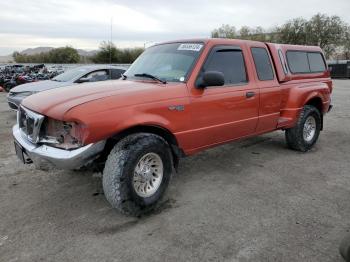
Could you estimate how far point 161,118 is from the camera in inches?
156

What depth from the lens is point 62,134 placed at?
11.8 ft

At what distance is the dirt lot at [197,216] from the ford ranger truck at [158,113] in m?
0.40

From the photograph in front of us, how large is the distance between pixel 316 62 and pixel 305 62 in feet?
1.63

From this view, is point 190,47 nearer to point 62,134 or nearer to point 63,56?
point 62,134

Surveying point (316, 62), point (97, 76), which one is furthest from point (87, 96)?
point (97, 76)

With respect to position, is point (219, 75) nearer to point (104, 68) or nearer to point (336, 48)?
point (104, 68)

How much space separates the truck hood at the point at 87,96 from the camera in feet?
11.6

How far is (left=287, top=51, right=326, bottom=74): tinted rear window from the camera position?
6202mm

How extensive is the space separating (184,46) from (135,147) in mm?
1777

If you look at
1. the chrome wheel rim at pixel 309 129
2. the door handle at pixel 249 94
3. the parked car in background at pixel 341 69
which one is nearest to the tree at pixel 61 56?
the parked car in background at pixel 341 69

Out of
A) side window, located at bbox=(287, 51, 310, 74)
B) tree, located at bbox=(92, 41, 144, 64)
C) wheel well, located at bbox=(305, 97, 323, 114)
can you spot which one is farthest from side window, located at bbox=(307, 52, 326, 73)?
tree, located at bbox=(92, 41, 144, 64)

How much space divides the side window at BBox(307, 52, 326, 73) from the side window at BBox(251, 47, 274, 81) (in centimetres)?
159

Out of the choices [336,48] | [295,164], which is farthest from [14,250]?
[336,48]

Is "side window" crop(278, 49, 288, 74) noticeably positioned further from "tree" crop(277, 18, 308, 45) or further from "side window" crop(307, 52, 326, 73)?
"tree" crop(277, 18, 308, 45)
